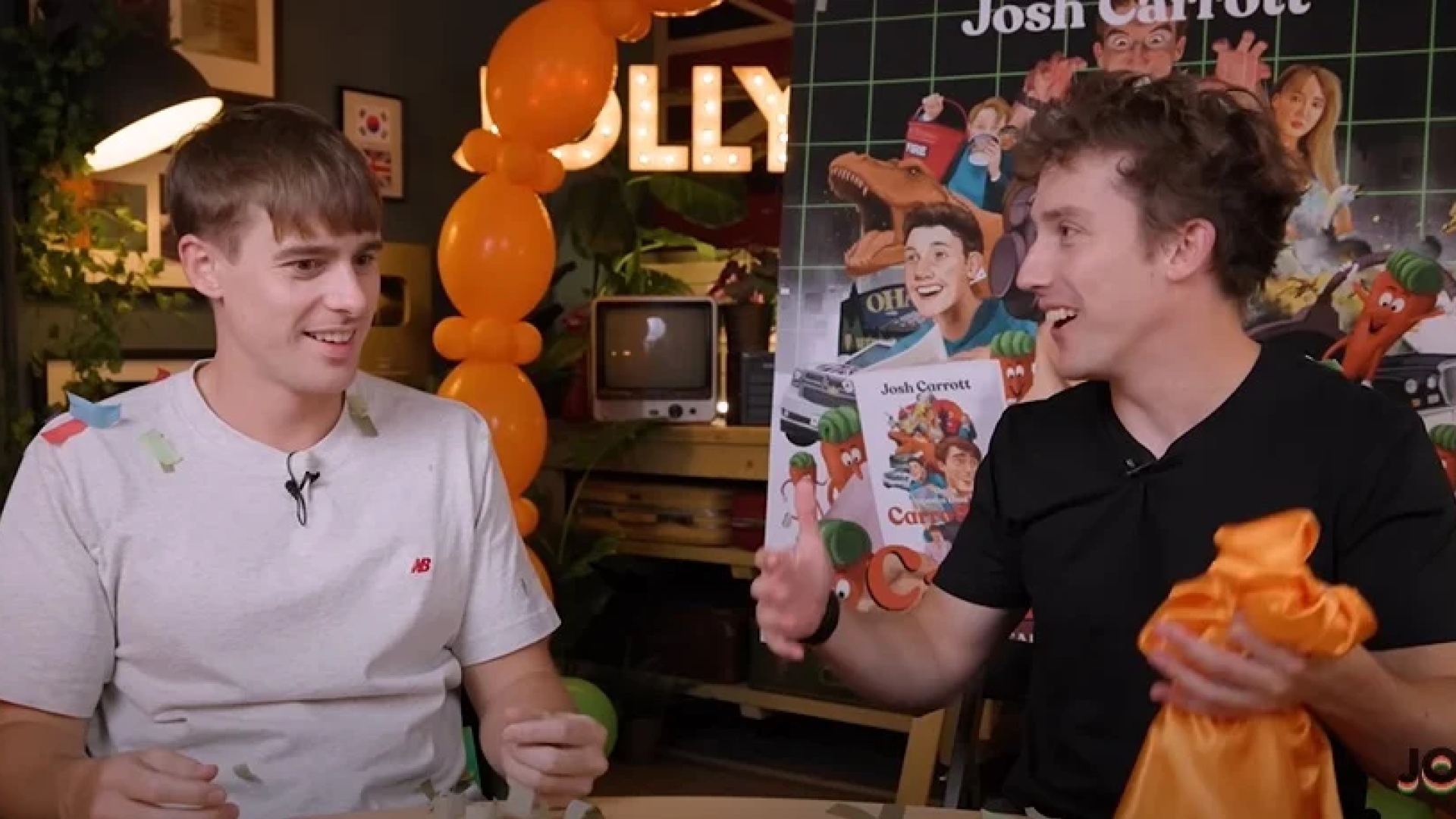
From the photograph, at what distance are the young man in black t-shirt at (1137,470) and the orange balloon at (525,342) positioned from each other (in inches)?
A: 69.5

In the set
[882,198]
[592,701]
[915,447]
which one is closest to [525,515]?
[592,701]

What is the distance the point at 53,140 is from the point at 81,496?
192cm

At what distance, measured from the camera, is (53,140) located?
10.1ft

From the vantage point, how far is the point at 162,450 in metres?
1.55

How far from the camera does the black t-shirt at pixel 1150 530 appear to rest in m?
1.46

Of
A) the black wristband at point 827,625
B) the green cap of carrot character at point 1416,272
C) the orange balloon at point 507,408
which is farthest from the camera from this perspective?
the orange balloon at point 507,408

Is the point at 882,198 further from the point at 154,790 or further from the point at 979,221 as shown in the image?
the point at 154,790

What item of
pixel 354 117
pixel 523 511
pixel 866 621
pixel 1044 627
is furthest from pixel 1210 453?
pixel 354 117

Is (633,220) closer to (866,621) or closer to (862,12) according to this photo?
(862,12)

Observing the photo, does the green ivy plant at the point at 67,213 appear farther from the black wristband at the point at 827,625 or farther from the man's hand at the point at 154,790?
the black wristband at the point at 827,625

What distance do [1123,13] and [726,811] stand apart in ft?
5.40

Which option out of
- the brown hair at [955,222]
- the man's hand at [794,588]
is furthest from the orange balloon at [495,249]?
the man's hand at [794,588]

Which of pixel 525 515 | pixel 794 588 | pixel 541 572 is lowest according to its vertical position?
pixel 541 572

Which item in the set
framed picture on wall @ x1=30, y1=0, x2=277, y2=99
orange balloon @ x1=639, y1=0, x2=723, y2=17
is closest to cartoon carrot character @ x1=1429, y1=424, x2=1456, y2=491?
orange balloon @ x1=639, y1=0, x2=723, y2=17
